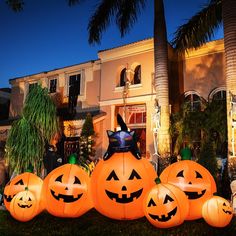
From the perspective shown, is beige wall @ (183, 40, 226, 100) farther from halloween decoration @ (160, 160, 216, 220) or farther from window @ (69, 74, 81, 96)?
halloween decoration @ (160, 160, 216, 220)

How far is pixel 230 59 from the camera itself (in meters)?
8.91

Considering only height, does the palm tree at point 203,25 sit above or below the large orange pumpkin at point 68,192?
above

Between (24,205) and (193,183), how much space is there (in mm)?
3286

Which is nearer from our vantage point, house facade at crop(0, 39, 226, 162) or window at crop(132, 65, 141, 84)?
house facade at crop(0, 39, 226, 162)

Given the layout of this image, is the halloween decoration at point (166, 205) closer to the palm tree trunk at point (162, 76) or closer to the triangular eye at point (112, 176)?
the triangular eye at point (112, 176)

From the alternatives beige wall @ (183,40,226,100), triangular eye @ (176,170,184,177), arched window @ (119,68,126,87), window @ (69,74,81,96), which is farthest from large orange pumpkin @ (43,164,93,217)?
window @ (69,74,81,96)

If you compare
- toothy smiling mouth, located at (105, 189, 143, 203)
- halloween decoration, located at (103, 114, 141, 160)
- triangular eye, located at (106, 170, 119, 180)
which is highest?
halloween decoration, located at (103, 114, 141, 160)

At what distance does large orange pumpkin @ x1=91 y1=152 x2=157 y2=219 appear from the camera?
518 cm

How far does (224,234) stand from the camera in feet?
16.9

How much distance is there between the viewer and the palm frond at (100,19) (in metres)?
12.4

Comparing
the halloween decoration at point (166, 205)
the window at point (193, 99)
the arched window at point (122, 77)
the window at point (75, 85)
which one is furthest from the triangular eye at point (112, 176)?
the window at point (75, 85)

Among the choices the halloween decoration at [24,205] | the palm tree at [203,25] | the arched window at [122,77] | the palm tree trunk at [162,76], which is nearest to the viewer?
the halloween decoration at [24,205]

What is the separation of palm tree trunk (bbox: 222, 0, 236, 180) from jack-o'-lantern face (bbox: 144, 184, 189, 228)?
4094 millimetres

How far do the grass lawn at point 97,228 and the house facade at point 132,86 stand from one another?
7428 millimetres
